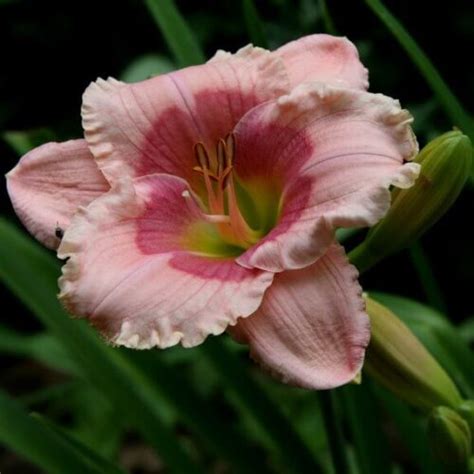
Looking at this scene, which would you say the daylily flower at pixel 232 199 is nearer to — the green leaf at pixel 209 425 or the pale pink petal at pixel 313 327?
the pale pink petal at pixel 313 327

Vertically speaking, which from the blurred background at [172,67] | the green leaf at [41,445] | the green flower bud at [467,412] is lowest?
the blurred background at [172,67]

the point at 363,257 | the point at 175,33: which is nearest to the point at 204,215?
the point at 363,257

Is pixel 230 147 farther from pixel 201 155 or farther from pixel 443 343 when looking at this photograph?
pixel 443 343

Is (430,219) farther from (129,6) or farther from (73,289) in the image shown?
(129,6)

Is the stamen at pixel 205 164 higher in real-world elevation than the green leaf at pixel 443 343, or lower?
higher

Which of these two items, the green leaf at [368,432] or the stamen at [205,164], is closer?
the stamen at [205,164]

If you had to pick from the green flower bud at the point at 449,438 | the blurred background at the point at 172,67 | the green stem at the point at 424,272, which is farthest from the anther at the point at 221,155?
A: the blurred background at the point at 172,67

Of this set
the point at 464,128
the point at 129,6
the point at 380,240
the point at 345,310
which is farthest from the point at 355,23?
the point at 345,310
